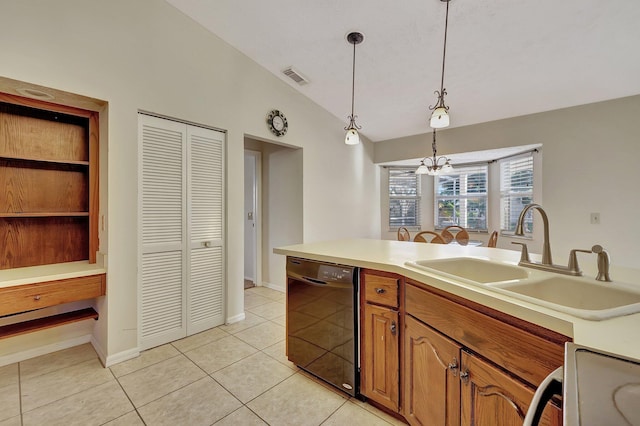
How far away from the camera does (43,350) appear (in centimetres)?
234

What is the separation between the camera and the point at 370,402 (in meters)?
1.76

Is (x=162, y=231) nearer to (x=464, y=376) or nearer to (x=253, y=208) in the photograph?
(x=253, y=208)

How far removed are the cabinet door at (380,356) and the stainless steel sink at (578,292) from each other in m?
0.64

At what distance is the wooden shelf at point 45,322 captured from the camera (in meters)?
1.99

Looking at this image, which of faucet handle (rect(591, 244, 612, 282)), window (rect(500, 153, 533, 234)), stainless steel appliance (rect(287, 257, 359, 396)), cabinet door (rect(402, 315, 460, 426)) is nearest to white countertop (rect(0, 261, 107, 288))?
stainless steel appliance (rect(287, 257, 359, 396))

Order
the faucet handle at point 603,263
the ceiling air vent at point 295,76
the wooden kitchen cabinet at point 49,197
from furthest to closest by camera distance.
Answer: the ceiling air vent at point 295,76, the wooden kitchen cabinet at point 49,197, the faucet handle at point 603,263

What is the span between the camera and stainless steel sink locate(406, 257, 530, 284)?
4.74 feet

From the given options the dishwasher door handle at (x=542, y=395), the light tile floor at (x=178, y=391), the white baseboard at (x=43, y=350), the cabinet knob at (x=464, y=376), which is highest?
the dishwasher door handle at (x=542, y=395)

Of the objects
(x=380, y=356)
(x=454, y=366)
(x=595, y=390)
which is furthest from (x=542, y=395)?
(x=380, y=356)

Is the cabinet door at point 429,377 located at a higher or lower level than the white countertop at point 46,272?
lower

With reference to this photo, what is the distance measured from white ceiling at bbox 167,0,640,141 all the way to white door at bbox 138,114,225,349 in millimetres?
1154

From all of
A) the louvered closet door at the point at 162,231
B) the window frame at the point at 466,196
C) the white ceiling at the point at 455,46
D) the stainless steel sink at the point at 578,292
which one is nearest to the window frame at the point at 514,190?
the window frame at the point at 466,196

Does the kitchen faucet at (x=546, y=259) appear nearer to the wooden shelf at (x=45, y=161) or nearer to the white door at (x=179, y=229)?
the white door at (x=179, y=229)

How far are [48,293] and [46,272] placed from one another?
0.73 ft
